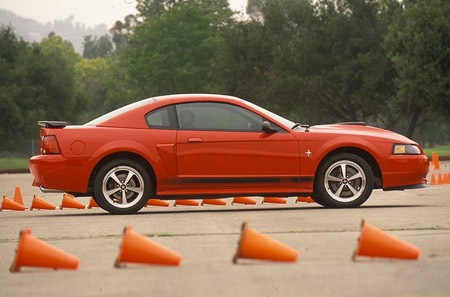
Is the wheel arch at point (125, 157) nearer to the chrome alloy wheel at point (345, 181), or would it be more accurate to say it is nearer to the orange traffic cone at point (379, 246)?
the chrome alloy wheel at point (345, 181)

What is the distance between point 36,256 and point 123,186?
5345 millimetres

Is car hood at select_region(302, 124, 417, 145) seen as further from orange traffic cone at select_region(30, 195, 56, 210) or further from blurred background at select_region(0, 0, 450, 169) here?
blurred background at select_region(0, 0, 450, 169)

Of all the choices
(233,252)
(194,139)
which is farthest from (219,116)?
(233,252)

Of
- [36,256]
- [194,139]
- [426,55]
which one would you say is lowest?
[36,256]

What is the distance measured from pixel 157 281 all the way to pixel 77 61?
128 meters

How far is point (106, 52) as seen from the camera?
184 meters

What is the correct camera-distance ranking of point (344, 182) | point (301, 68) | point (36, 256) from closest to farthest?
point (36, 256), point (344, 182), point (301, 68)

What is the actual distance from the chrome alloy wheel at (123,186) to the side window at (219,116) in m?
0.96

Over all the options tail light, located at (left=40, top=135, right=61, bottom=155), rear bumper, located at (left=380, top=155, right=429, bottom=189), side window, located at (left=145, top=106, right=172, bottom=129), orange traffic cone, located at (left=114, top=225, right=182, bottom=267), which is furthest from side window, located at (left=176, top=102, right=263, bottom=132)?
orange traffic cone, located at (left=114, top=225, right=182, bottom=267)

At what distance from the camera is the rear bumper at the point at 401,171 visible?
11.6 metres

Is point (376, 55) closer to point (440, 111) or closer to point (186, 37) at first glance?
point (440, 111)

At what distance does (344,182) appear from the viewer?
1144cm

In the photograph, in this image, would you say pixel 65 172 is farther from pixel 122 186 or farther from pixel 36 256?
pixel 36 256

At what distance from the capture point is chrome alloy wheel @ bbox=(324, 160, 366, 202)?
37.3 feet
